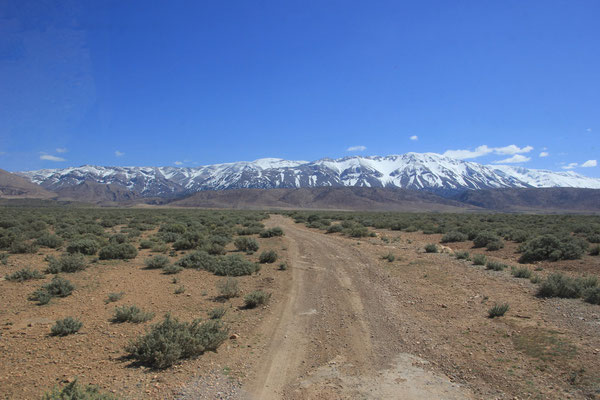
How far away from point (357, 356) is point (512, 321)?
14.4 ft

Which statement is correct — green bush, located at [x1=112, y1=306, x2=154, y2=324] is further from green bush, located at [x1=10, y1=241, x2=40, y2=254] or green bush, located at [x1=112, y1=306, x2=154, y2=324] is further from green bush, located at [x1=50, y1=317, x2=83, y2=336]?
green bush, located at [x1=10, y1=241, x2=40, y2=254]

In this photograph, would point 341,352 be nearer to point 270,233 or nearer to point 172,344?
point 172,344

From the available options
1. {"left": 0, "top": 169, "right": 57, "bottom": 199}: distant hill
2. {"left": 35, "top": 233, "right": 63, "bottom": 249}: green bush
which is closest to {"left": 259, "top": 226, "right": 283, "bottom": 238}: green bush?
{"left": 35, "top": 233, "right": 63, "bottom": 249}: green bush

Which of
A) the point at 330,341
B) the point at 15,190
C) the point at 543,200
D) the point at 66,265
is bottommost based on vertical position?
the point at 330,341

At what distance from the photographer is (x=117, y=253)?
47.7 ft

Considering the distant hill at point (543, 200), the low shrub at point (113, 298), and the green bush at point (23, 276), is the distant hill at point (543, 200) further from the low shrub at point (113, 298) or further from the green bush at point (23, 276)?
the green bush at point (23, 276)

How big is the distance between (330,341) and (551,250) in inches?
563

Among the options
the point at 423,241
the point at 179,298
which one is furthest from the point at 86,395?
the point at 423,241

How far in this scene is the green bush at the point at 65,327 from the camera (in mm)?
6785

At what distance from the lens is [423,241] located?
23.1 m

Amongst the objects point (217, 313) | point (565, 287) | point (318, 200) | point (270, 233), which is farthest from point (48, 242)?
point (318, 200)

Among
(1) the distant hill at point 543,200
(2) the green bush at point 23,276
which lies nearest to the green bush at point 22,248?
(2) the green bush at point 23,276

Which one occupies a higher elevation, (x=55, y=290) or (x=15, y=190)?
(x=15, y=190)

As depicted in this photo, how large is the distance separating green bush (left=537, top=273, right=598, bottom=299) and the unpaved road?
178 inches
